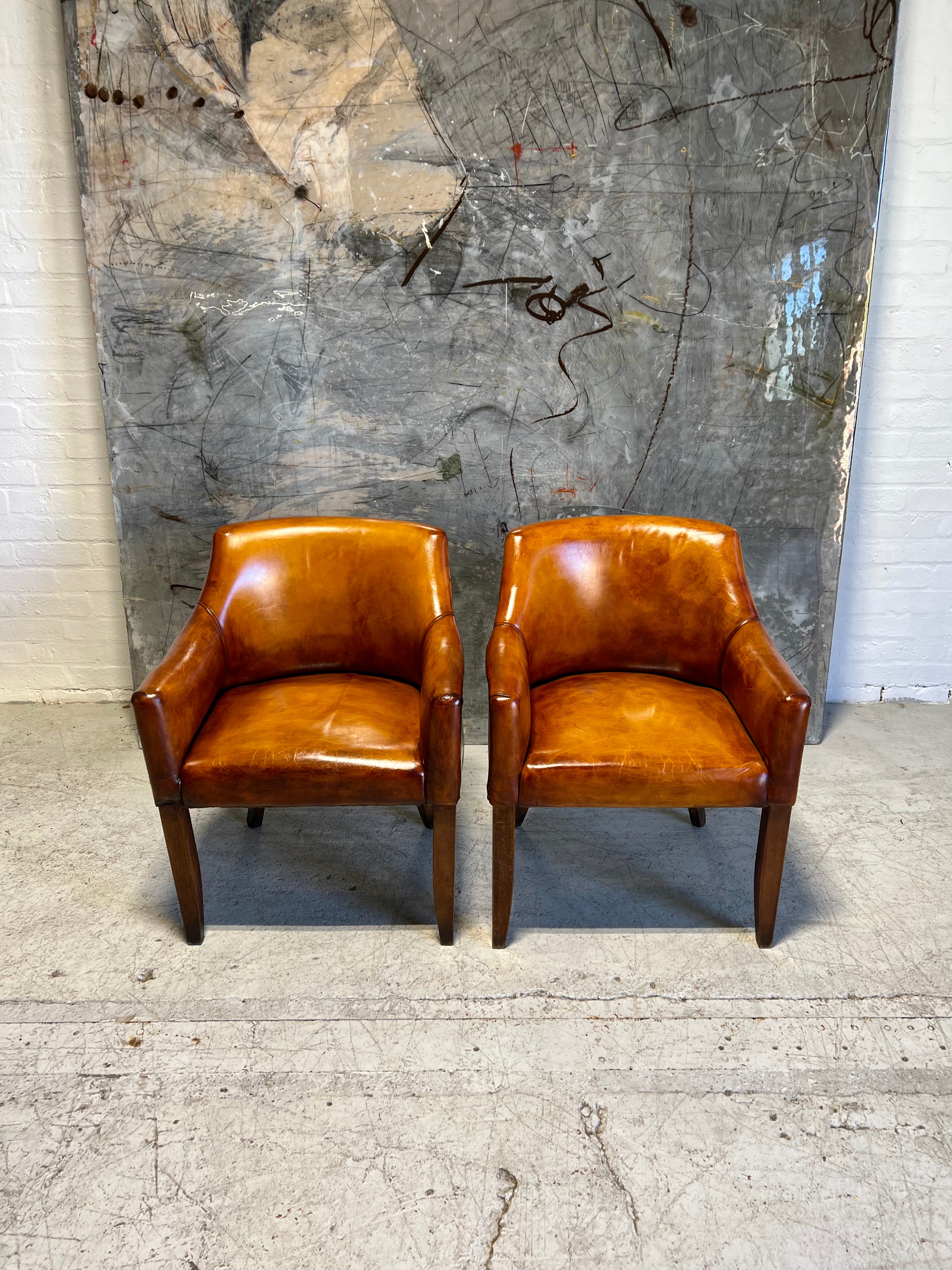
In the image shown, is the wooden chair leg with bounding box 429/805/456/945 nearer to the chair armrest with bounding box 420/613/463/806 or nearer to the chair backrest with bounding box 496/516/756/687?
the chair armrest with bounding box 420/613/463/806

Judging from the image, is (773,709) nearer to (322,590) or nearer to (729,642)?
(729,642)

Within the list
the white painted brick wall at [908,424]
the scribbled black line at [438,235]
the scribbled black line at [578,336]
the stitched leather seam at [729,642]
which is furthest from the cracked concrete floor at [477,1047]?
the scribbled black line at [438,235]

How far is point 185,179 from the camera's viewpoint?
249cm

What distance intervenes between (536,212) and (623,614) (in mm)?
1122

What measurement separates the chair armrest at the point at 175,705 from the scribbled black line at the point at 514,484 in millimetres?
1024

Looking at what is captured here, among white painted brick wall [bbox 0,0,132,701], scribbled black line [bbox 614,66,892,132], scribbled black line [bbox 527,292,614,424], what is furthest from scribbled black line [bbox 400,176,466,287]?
white painted brick wall [bbox 0,0,132,701]

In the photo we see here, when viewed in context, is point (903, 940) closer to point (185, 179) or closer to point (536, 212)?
point (536, 212)

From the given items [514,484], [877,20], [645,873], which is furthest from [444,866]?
[877,20]

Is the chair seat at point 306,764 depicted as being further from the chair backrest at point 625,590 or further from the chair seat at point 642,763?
the chair backrest at point 625,590

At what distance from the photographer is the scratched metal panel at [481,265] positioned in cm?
239

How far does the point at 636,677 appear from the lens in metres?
2.28

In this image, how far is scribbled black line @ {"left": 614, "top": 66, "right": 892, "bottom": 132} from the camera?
240cm

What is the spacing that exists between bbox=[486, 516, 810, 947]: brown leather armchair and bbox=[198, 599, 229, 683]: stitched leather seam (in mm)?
628

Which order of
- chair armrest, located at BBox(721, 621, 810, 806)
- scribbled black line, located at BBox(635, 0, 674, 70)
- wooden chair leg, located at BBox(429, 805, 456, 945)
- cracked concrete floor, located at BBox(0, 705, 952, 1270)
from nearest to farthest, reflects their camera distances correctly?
cracked concrete floor, located at BBox(0, 705, 952, 1270)
chair armrest, located at BBox(721, 621, 810, 806)
wooden chair leg, located at BBox(429, 805, 456, 945)
scribbled black line, located at BBox(635, 0, 674, 70)
